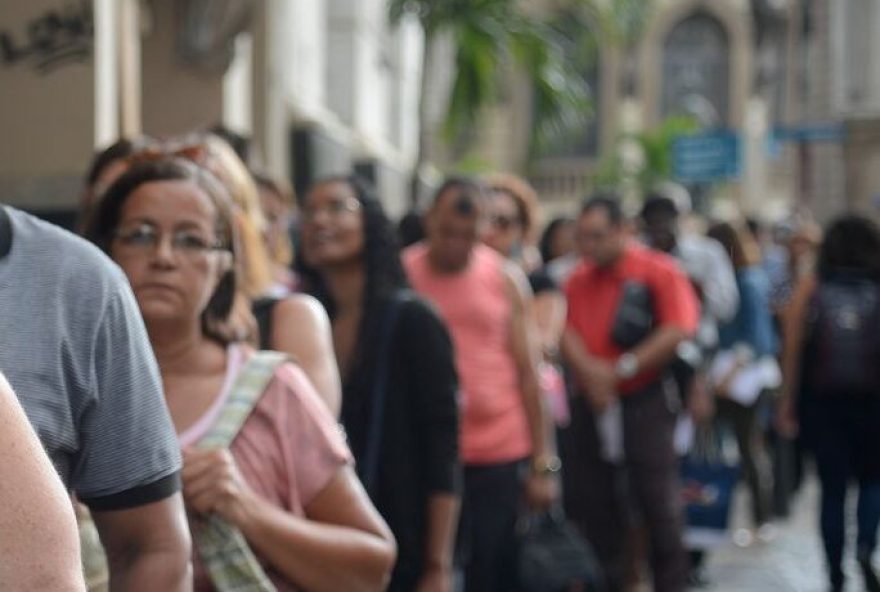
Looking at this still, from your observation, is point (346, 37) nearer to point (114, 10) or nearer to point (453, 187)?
point (114, 10)

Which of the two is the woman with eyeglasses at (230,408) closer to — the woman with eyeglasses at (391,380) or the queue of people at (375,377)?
the queue of people at (375,377)

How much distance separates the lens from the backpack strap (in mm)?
2691

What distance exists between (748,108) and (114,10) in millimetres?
42285

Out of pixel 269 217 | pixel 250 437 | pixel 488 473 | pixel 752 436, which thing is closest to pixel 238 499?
pixel 250 437

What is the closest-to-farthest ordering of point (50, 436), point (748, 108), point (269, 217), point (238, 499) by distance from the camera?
point (50, 436) < point (238, 499) < point (269, 217) < point (748, 108)

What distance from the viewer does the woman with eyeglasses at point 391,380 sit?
5309 mm

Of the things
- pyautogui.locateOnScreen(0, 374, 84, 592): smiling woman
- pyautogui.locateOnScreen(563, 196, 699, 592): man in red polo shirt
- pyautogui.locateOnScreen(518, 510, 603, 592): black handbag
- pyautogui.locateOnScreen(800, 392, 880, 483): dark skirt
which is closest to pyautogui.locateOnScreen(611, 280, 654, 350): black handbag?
pyautogui.locateOnScreen(563, 196, 699, 592): man in red polo shirt

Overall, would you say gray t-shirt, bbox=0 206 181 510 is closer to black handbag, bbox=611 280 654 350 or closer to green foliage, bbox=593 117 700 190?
black handbag, bbox=611 280 654 350

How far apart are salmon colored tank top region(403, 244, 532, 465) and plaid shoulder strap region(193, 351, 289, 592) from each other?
3.46m

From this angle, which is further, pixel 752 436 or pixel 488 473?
pixel 752 436

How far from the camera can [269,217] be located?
6.14 meters

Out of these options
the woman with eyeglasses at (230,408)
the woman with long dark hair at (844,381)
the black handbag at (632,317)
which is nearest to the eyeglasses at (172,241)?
the woman with eyeglasses at (230,408)

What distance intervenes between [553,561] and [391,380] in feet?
5.87

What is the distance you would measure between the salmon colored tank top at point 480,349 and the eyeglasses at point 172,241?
11.2 feet
